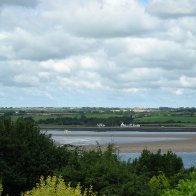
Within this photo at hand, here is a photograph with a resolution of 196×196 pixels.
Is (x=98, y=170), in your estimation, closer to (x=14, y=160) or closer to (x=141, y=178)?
(x=141, y=178)

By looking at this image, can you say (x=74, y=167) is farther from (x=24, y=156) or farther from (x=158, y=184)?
(x=24, y=156)

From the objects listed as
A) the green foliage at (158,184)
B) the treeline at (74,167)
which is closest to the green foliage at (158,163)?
the treeline at (74,167)

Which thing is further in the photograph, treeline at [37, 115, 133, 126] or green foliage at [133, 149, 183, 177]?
treeline at [37, 115, 133, 126]

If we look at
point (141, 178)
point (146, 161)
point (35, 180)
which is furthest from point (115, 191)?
point (146, 161)

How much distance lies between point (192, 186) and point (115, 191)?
17.7ft

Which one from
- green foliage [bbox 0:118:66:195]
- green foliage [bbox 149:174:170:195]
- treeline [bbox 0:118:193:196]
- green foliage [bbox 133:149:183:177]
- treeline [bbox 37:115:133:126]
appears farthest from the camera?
treeline [bbox 37:115:133:126]

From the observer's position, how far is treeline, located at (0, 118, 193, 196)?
25719 millimetres

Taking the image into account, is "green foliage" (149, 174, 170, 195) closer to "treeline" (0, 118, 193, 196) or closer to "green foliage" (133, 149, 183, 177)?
"treeline" (0, 118, 193, 196)

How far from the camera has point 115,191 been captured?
2461 cm

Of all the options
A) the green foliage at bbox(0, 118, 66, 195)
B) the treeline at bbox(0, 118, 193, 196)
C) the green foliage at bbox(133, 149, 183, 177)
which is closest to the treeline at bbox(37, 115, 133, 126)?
the green foliage at bbox(133, 149, 183, 177)

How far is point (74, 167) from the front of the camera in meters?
28.5

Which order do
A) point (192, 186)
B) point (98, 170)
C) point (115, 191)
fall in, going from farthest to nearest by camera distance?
1. point (98, 170)
2. point (115, 191)
3. point (192, 186)

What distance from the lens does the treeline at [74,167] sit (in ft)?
84.4

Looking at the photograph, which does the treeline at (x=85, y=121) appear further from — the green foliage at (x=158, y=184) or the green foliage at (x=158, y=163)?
the green foliage at (x=158, y=184)
